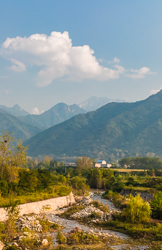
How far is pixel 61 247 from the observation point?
16.6m

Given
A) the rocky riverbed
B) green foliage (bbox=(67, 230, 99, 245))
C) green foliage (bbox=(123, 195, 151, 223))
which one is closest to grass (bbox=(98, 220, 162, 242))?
green foliage (bbox=(123, 195, 151, 223))

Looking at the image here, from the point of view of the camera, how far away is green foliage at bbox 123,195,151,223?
2344cm

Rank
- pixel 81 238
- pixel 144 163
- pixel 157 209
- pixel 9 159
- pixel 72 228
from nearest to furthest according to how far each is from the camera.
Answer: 1. pixel 81 238
2. pixel 72 228
3. pixel 157 209
4. pixel 9 159
5. pixel 144 163

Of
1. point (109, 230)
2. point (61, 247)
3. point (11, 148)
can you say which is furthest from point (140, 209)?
point (11, 148)

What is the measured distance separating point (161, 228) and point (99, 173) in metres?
49.3

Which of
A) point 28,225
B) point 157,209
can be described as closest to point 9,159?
point 28,225

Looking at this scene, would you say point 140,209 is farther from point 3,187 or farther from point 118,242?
point 3,187

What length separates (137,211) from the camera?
2367 cm

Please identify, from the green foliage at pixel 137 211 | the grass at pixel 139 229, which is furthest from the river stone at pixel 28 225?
the green foliage at pixel 137 211

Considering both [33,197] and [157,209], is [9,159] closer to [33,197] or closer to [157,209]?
[33,197]

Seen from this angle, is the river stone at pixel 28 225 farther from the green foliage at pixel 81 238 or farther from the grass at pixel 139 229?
the grass at pixel 139 229

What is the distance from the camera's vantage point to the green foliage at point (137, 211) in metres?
23.4

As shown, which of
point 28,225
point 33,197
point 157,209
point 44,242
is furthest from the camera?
point 33,197

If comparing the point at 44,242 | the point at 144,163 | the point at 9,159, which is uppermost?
the point at 9,159
